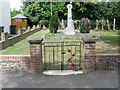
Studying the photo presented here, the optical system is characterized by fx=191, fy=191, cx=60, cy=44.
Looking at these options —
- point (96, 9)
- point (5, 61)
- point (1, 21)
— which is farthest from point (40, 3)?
point (5, 61)

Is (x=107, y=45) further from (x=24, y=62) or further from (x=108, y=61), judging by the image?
(x=24, y=62)

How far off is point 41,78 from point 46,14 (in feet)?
98.7

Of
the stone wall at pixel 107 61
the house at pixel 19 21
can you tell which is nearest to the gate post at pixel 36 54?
the stone wall at pixel 107 61

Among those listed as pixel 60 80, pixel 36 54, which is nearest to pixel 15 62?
pixel 36 54

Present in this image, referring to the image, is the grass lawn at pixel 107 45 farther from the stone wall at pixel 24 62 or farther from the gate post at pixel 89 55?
the gate post at pixel 89 55

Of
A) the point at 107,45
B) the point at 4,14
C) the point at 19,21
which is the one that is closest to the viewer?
the point at 107,45

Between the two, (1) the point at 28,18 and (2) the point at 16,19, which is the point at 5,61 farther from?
(1) the point at 28,18

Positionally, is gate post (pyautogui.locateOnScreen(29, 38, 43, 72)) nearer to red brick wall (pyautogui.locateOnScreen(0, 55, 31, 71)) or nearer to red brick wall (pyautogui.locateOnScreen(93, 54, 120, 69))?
red brick wall (pyautogui.locateOnScreen(0, 55, 31, 71))

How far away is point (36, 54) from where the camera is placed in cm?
637

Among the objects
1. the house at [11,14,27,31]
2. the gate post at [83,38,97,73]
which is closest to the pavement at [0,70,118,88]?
the gate post at [83,38,97,73]

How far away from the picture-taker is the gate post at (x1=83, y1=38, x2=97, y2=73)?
6.30 metres

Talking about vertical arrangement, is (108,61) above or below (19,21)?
below

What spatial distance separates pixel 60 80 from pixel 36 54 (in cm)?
131

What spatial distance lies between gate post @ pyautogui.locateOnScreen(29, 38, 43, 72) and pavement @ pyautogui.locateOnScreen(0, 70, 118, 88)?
0.91 ft
